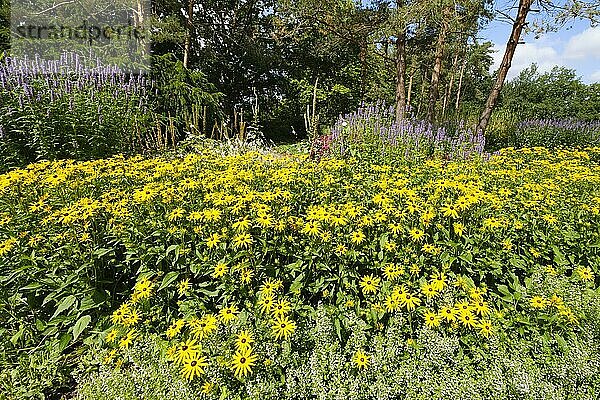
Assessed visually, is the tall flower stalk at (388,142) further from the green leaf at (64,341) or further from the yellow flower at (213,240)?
the green leaf at (64,341)

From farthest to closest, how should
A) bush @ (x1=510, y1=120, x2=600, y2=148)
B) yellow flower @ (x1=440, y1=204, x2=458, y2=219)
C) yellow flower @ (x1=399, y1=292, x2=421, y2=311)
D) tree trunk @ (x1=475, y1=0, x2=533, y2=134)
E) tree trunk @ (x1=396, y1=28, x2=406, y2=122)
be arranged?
bush @ (x1=510, y1=120, x2=600, y2=148) → tree trunk @ (x1=396, y1=28, x2=406, y2=122) → tree trunk @ (x1=475, y1=0, x2=533, y2=134) → yellow flower @ (x1=440, y1=204, x2=458, y2=219) → yellow flower @ (x1=399, y1=292, x2=421, y2=311)

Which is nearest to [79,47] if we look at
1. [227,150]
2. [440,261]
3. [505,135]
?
[227,150]

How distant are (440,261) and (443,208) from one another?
298mm

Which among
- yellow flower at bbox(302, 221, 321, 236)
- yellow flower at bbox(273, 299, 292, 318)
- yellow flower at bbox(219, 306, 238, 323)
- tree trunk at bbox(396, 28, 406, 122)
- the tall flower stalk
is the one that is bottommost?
yellow flower at bbox(219, 306, 238, 323)

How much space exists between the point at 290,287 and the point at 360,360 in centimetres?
49

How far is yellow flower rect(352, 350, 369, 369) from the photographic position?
1607mm

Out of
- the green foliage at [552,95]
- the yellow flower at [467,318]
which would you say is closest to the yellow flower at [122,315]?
the yellow flower at [467,318]

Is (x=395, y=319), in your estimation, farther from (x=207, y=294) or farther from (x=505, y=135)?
(x=505, y=135)

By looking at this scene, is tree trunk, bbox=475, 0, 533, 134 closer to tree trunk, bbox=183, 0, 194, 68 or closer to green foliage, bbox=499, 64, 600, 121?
tree trunk, bbox=183, 0, 194, 68

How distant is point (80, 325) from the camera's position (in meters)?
2.08

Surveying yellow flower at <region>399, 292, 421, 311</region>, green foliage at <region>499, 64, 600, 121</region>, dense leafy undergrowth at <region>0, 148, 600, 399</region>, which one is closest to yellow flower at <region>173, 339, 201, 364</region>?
dense leafy undergrowth at <region>0, 148, 600, 399</region>

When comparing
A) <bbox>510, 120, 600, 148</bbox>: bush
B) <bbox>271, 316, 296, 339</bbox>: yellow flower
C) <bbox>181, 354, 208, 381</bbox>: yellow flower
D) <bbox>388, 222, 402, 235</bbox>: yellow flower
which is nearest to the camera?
<bbox>181, 354, 208, 381</bbox>: yellow flower

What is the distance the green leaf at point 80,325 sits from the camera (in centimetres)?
205

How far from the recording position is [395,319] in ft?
5.75
